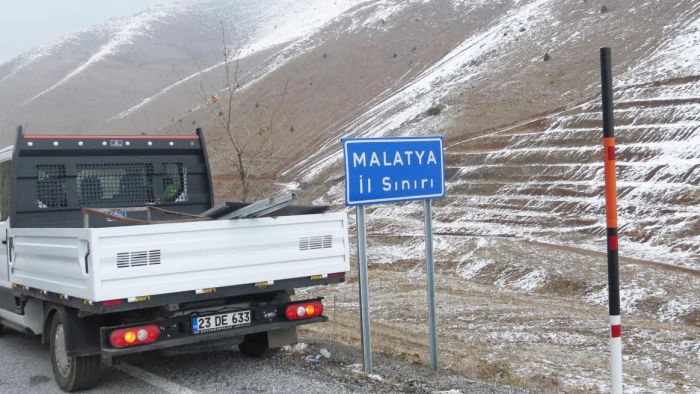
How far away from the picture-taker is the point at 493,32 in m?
58.2

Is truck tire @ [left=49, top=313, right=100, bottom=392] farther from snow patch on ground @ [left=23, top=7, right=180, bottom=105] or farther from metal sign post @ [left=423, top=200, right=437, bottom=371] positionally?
snow patch on ground @ [left=23, top=7, right=180, bottom=105]

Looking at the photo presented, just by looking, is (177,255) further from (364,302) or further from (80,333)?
(364,302)

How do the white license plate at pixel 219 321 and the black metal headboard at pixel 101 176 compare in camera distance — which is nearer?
the white license plate at pixel 219 321

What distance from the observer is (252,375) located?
→ 707 centimetres

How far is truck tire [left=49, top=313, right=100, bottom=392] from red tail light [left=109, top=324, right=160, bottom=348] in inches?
24.9

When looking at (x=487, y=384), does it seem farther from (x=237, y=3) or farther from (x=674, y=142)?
(x=237, y=3)

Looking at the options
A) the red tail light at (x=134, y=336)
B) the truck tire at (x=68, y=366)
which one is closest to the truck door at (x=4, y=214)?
the truck tire at (x=68, y=366)

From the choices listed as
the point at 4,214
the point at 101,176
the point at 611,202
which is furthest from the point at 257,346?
the point at 611,202

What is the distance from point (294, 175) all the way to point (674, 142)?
72.2 ft

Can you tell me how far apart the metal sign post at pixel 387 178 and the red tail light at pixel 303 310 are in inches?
23.0

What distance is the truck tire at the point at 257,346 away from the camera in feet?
25.3

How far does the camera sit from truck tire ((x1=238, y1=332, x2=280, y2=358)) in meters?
7.71

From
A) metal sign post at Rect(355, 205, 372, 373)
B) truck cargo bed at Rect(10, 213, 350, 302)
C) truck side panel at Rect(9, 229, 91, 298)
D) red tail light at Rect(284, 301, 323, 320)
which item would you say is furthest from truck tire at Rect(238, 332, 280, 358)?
truck side panel at Rect(9, 229, 91, 298)

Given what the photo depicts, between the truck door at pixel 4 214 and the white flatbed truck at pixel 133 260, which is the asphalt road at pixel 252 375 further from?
the truck door at pixel 4 214
